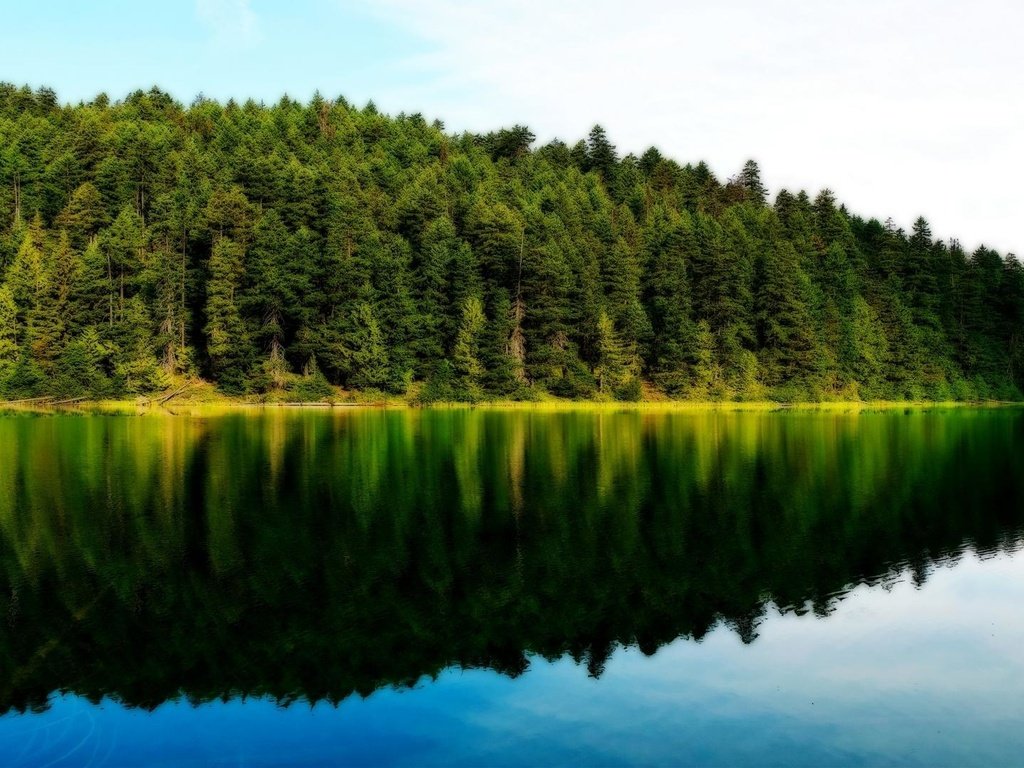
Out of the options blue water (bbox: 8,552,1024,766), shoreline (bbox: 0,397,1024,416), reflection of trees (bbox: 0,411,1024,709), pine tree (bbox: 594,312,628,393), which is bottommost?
blue water (bbox: 8,552,1024,766)

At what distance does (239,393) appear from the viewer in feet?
264

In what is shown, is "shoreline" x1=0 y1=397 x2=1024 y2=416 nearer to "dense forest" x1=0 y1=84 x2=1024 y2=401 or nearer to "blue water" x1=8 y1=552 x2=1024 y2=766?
"dense forest" x1=0 y1=84 x2=1024 y2=401

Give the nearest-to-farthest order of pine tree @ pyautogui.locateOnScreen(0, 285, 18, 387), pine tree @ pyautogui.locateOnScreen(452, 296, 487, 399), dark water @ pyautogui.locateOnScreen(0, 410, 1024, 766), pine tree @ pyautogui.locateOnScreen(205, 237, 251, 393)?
dark water @ pyautogui.locateOnScreen(0, 410, 1024, 766) → pine tree @ pyautogui.locateOnScreen(0, 285, 18, 387) → pine tree @ pyautogui.locateOnScreen(205, 237, 251, 393) → pine tree @ pyautogui.locateOnScreen(452, 296, 487, 399)

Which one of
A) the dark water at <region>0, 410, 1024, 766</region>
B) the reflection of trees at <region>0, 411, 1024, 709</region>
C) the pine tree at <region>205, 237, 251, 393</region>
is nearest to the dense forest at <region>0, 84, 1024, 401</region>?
the pine tree at <region>205, 237, 251, 393</region>

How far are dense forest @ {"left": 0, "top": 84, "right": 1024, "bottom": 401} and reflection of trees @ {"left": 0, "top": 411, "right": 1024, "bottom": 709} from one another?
42639 millimetres

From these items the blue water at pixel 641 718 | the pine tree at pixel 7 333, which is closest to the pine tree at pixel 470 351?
the pine tree at pixel 7 333

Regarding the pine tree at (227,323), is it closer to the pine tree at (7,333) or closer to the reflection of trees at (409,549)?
the pine tree at (7,333)

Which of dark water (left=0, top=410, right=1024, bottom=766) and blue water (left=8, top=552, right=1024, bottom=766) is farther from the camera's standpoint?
dark water (left=0, top=410, right=1024, bottom=766)

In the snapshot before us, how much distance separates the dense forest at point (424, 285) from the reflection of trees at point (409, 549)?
42.6 meters

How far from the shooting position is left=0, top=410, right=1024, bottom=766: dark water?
10992 mm

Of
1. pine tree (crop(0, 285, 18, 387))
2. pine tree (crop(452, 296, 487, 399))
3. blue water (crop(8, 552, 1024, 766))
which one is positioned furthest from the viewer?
pine tree (crop(452, 296, 487, 399))

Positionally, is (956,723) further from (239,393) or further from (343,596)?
(239,393)

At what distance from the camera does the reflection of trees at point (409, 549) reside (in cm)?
1356

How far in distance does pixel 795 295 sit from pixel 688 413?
2960cm
